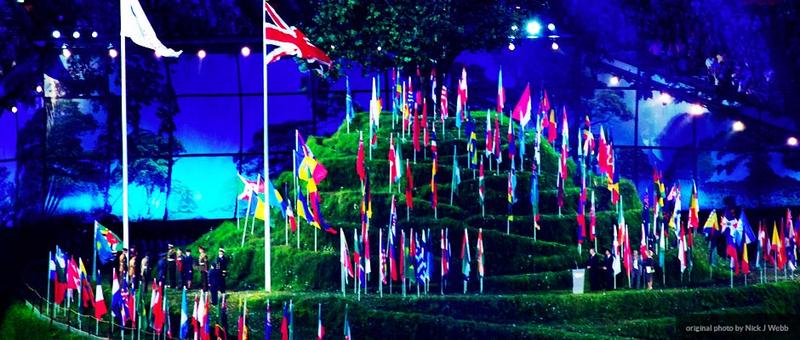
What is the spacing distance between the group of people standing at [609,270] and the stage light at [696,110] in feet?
59.5

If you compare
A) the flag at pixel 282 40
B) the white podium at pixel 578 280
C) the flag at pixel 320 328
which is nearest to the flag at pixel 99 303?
the flag at pixel 320 328

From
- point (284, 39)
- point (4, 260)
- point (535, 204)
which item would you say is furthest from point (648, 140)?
point (4, 260)

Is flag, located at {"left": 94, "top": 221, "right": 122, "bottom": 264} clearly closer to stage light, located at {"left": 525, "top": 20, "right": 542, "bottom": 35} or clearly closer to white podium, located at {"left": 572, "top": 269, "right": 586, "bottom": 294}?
white podium, located at {"left": 572, "top": 269, "right": 586, "bottom": 294}

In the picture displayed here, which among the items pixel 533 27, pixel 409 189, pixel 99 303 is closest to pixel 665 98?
pixel 533 27

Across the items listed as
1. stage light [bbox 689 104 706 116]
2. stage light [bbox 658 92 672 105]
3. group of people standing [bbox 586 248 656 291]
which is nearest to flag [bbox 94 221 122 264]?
group of people standing [bbox 586 248 656 291]

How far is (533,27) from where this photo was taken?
7325 cm

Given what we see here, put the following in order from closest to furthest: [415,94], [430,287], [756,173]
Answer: [430,287] < [415,94] < [756,173]

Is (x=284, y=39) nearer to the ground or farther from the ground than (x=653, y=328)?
farther from the ground

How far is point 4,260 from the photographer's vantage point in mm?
66312

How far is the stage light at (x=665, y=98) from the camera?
75.3 m

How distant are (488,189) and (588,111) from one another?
1436 centimetres

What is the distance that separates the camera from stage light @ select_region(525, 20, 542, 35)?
237 feet

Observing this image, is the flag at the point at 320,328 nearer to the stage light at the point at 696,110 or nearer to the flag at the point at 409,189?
the flag at the point at 409,189

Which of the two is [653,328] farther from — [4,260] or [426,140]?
[4,260]
